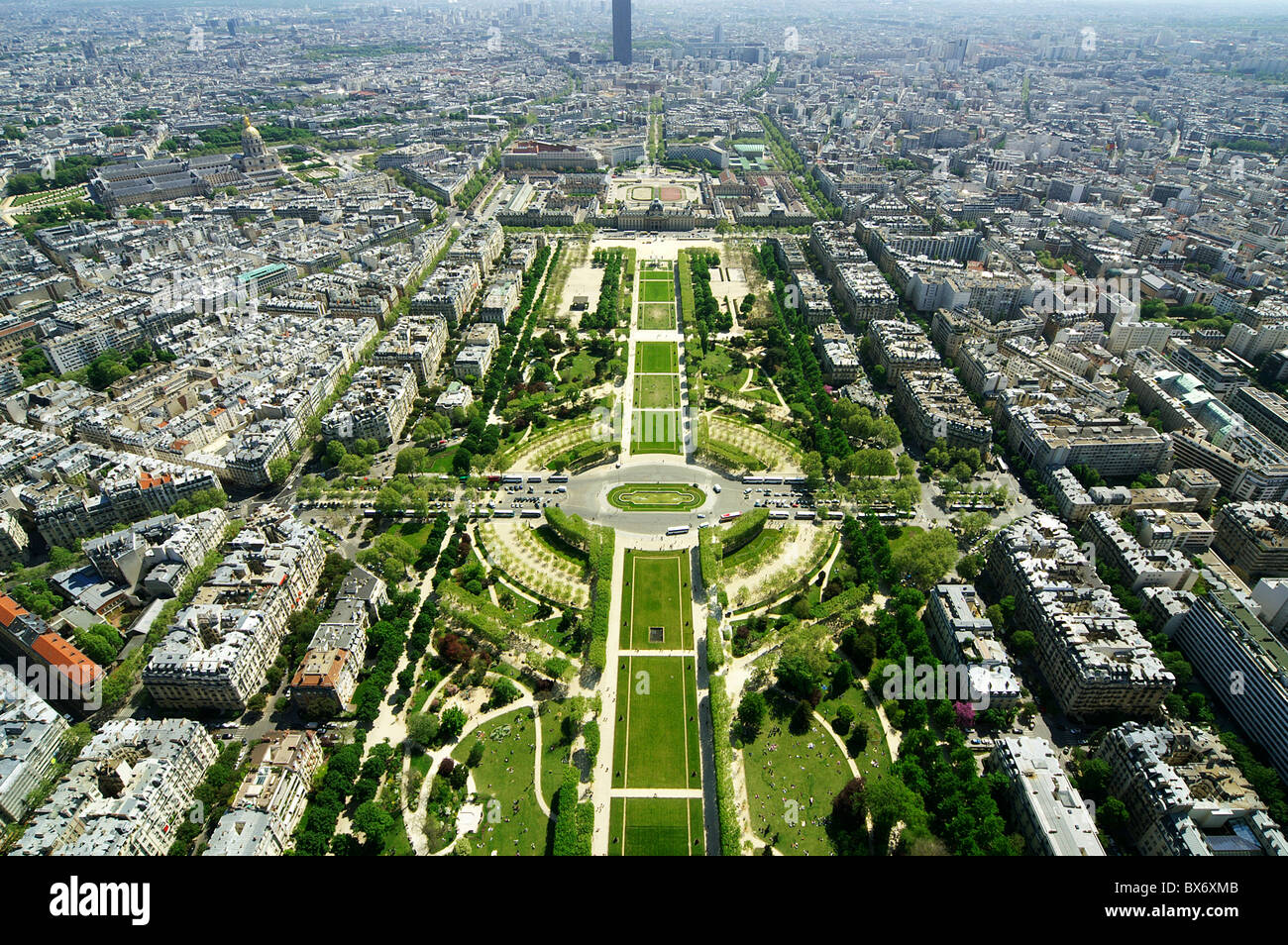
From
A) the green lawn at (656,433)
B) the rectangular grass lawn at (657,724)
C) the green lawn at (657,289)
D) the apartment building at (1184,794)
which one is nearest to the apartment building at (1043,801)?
the apartment building at (1184,794)

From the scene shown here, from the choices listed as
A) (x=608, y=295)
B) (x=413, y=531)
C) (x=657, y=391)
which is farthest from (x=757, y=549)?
(x=608, y=295)

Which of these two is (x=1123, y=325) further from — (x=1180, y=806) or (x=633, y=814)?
(x=633, y=814)

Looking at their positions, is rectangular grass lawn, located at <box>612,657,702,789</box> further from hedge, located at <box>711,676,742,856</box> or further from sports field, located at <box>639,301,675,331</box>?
sports field, located at <box>639,301,675,331</box>

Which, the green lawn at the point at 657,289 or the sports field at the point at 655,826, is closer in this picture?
the sports field at the point at 655,826

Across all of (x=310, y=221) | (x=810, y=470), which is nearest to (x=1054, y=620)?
(x=810, y=470)

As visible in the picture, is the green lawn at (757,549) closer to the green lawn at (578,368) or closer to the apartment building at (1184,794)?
the apartment building at (1184,794)

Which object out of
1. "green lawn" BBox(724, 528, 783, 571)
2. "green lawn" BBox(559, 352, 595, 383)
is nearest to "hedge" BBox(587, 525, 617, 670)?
"green lawn" BBox(724, 528, 783, 571)

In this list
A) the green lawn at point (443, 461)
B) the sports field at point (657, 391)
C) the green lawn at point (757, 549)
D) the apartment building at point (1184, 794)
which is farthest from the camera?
the sports field at point (657, 391)

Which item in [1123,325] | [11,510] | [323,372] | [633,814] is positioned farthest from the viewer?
[1123,325]
